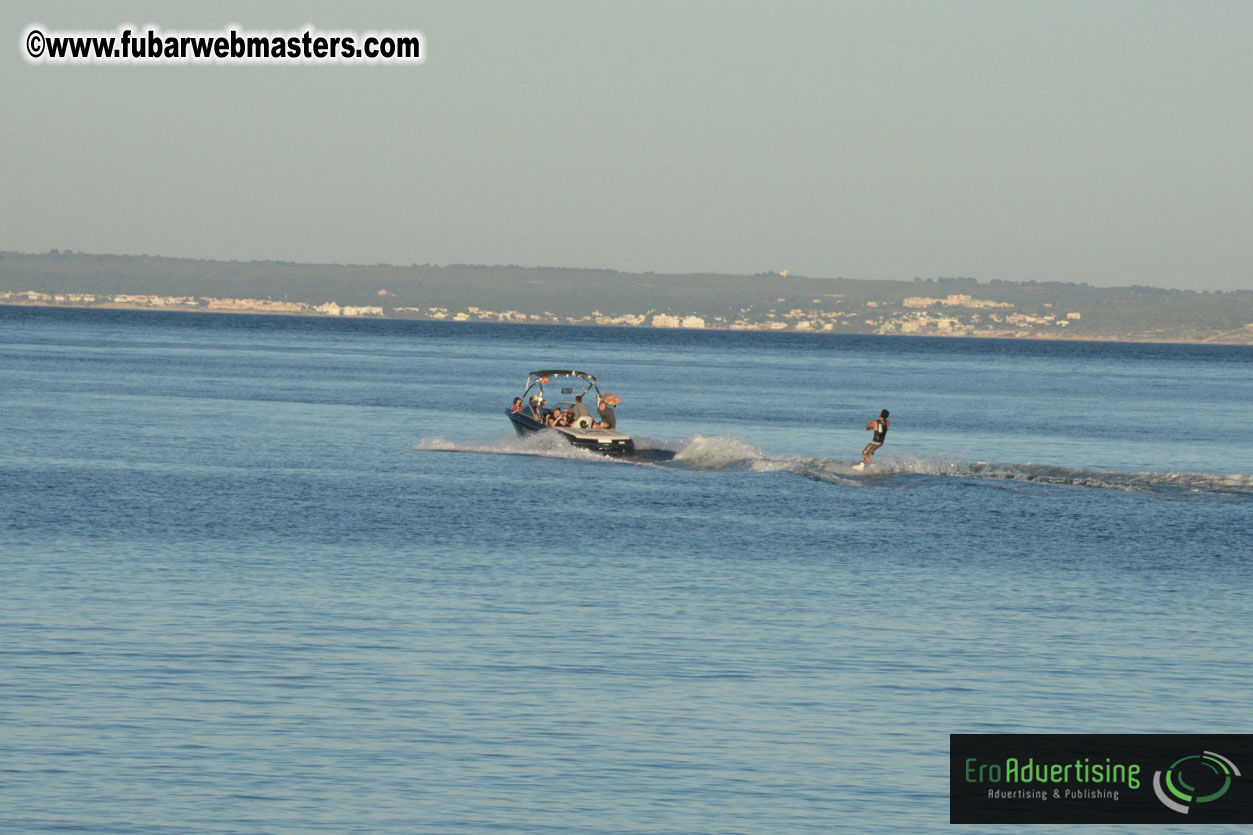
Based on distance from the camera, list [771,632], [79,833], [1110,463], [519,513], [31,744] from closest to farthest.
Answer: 1. [79,833]
2. [31,744]
3. [771,632]
4. [519,513]
5. [1110,463]

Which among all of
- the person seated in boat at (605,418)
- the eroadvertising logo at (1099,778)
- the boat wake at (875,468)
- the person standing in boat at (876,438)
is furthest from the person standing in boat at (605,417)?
the eroadvertising logo at (1099,778)

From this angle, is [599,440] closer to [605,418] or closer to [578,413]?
[605,418]

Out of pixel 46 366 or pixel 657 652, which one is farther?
pixel 46 366

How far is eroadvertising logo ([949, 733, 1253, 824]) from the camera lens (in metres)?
14.5

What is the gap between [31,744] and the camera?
50.5ft

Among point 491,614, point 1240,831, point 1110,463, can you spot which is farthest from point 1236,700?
point 1110,463

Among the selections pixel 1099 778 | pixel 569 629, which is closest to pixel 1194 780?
pixel 1099 778

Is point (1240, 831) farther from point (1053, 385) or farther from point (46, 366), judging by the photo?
point (1053, 385)

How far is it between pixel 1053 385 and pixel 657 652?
117 metres

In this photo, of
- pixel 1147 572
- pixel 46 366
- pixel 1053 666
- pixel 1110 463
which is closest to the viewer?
pixel 1053 666

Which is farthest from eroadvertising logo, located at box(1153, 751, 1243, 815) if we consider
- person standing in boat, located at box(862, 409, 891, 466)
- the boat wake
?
person standing in boat, located at box(862, 409, 891, 466)

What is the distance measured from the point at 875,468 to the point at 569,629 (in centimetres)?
2604

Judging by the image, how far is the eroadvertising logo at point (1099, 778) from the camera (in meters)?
14.5

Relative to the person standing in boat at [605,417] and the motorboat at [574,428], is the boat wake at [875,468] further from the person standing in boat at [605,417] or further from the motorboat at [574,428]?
the person standing in boat at [605,417]
